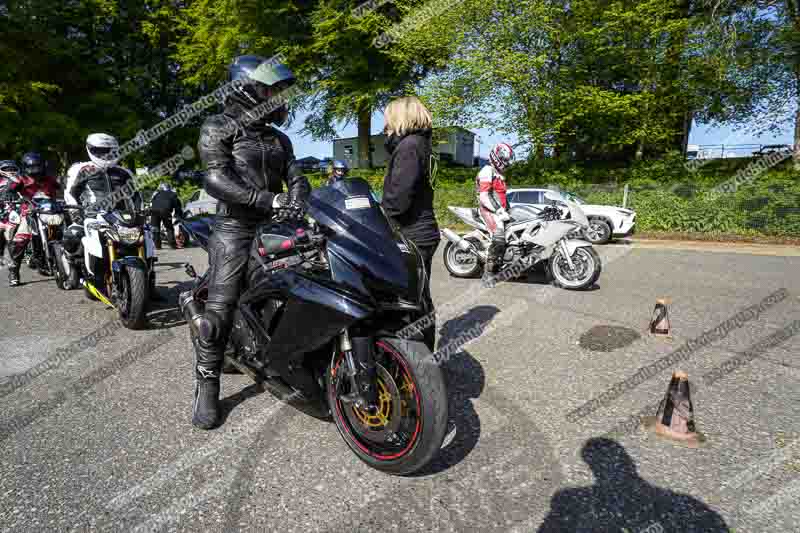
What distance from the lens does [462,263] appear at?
8.17 m

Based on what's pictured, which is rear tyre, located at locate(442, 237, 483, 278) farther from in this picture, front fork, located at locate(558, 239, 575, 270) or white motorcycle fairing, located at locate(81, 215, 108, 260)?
white motorcycle fairing, located at locate(81, 215, 108, 260)

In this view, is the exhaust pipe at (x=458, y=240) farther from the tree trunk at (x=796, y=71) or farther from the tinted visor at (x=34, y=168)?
the tree trunk at (x=796, y=71)

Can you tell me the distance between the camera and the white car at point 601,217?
1299cm

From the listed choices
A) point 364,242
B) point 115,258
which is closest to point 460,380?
point 364,242

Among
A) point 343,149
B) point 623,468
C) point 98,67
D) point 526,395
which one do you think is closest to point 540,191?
point 526,395

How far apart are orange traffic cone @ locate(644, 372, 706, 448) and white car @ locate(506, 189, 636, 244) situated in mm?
10550

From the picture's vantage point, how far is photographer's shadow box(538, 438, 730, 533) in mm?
2035

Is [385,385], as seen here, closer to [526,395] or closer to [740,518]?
[526,395]

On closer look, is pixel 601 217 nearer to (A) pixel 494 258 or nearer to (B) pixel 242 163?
(A) pixel 494 258

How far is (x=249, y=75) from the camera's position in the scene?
9.22 feet

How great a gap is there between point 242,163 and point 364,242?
3.79 ft

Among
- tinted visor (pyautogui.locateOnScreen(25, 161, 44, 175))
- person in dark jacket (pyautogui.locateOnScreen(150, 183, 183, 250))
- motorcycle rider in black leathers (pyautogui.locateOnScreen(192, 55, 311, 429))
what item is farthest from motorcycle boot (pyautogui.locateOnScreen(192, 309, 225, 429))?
person in dark jacket (pyautogui.locateOnScreen(150, 183, 183, 250))

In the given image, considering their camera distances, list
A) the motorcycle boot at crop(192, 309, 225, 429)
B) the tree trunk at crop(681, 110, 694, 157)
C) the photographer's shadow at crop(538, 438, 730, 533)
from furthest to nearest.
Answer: the tree trunk at crop(681, 110, 694, 157) → the motorcycle boot at crop(192, 309, 225, 429) → the photographer's shadow at crop(538, 438, 730, 533)

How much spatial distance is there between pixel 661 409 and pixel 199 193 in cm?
1770
